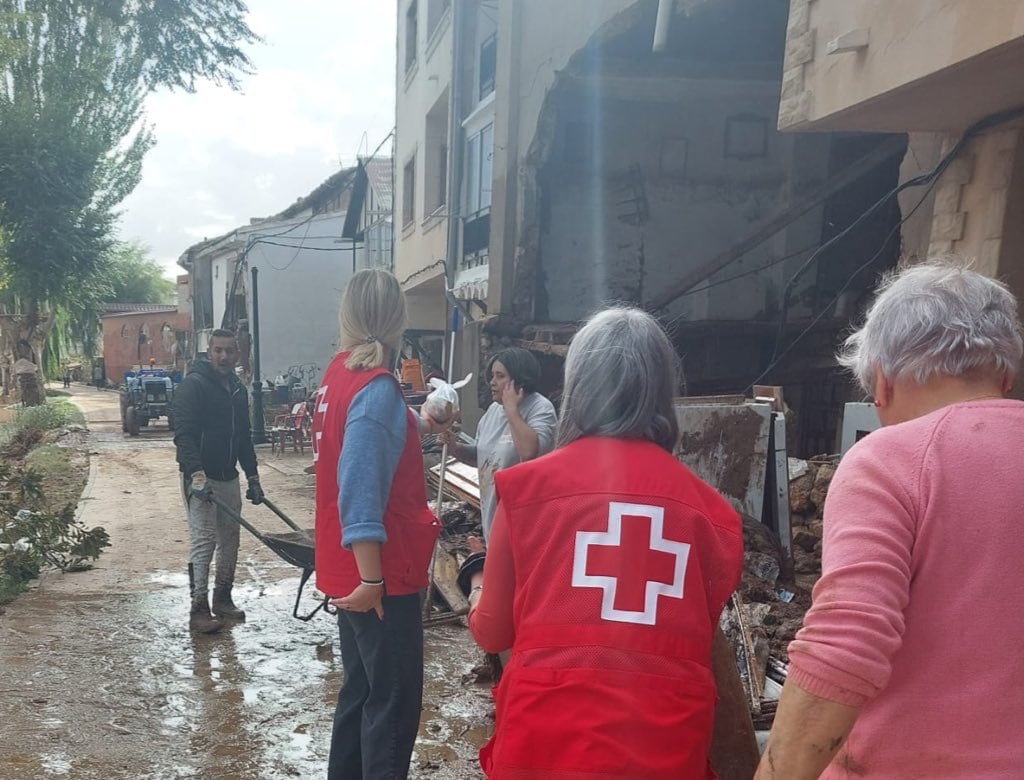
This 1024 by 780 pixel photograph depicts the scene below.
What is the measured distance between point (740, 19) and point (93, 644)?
32.6 ft

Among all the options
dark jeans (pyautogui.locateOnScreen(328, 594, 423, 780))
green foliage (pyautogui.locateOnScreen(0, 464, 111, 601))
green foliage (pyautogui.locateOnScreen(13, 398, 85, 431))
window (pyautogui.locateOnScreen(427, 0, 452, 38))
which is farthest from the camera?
→ green foliage (pyautogui.locateOnScreen(13, 398, 85, 431))

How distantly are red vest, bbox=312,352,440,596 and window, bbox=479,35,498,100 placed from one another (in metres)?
11.8

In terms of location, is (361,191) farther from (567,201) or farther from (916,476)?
(916,476)

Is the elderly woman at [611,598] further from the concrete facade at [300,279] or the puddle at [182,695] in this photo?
the concrete facade at [300,279]

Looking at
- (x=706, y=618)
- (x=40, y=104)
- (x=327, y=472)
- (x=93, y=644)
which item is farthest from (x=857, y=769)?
(x=40, y=104)

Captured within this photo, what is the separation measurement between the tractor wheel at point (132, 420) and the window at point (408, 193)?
7895mm

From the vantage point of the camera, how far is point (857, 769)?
4.32 ft

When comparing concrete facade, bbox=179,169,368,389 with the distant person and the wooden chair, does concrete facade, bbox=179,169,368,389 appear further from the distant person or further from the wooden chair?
the distant person

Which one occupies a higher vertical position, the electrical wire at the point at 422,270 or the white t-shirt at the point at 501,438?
the electrical wire at the point at 422,270

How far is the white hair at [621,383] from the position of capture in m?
1.74

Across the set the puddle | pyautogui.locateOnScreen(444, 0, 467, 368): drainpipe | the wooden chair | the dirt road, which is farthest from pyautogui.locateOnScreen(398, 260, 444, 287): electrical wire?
the puddle

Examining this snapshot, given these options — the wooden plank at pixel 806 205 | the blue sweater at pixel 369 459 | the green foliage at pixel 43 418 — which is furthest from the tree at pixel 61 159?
the blue sweater at pixel 369 459

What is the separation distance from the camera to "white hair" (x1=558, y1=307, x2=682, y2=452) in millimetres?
1743

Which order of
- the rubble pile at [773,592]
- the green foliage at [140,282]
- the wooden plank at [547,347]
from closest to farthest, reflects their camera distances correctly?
1. the rubble pile at [773,592]
2. the wooden plank at [547,347]
3. the green foliage at [140,282]
